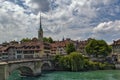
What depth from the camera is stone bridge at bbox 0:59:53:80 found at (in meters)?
48.6

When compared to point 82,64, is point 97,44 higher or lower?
higher

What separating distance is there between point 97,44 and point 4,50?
36.7m

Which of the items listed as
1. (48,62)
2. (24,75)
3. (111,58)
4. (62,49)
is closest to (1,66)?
(24,75)

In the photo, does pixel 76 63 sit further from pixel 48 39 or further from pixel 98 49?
pixel 48 39

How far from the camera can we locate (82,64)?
86.8m

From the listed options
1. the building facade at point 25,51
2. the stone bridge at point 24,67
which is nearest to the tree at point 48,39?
the building facade at point 25,51

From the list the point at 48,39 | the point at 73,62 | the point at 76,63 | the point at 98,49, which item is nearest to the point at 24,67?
the point at 73,62

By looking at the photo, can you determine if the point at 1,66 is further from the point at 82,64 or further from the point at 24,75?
the point at 82,64

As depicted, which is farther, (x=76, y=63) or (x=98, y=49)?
(x=98, y=49)

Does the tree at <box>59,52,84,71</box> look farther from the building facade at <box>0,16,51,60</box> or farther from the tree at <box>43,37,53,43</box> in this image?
the tree at <box>43,37,53,43</box>

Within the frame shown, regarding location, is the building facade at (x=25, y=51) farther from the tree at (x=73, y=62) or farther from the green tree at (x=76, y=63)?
the green tree at (x=76, y=63)

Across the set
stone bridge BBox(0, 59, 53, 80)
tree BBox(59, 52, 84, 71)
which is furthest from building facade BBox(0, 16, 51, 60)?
tree BBox(59, 52, 84, 71)

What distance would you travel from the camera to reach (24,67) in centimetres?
6894

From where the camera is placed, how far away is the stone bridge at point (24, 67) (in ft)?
160
